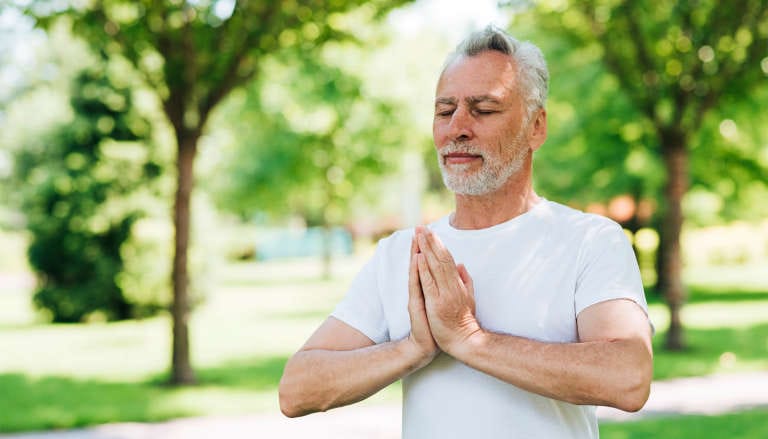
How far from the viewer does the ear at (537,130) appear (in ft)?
8.26

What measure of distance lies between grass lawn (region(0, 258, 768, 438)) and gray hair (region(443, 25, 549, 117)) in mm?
6257

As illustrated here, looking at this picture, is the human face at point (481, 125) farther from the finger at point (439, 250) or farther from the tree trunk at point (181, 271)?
the tree trunk at point (181, 271)

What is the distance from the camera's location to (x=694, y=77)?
13.2 metres

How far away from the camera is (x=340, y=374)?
2.38 meters

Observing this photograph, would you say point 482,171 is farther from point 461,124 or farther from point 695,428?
point 695,428

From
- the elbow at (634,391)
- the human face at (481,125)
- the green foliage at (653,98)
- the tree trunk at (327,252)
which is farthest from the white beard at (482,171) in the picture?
the tree trunk at (327,252)

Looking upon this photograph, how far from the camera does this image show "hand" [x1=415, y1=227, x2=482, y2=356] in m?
2.23

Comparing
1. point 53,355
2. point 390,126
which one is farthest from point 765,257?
point 53,355

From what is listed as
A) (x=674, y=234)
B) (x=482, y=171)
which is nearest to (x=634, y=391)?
(x=482, y=171)

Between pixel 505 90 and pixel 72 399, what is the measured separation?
978 centimetres

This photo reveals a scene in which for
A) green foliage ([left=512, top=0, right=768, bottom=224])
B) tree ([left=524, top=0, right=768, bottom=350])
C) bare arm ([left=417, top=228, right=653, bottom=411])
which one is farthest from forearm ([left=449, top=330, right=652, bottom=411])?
tree ([left=524, top=0, right=768, bottom=350])

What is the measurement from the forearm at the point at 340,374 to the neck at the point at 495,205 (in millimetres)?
406

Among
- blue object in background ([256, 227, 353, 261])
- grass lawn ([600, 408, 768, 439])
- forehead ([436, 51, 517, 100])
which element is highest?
forehead ([436, 51, 517, 100])

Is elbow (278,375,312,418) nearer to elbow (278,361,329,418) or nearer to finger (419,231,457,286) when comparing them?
elbow (278,361,329,418)
